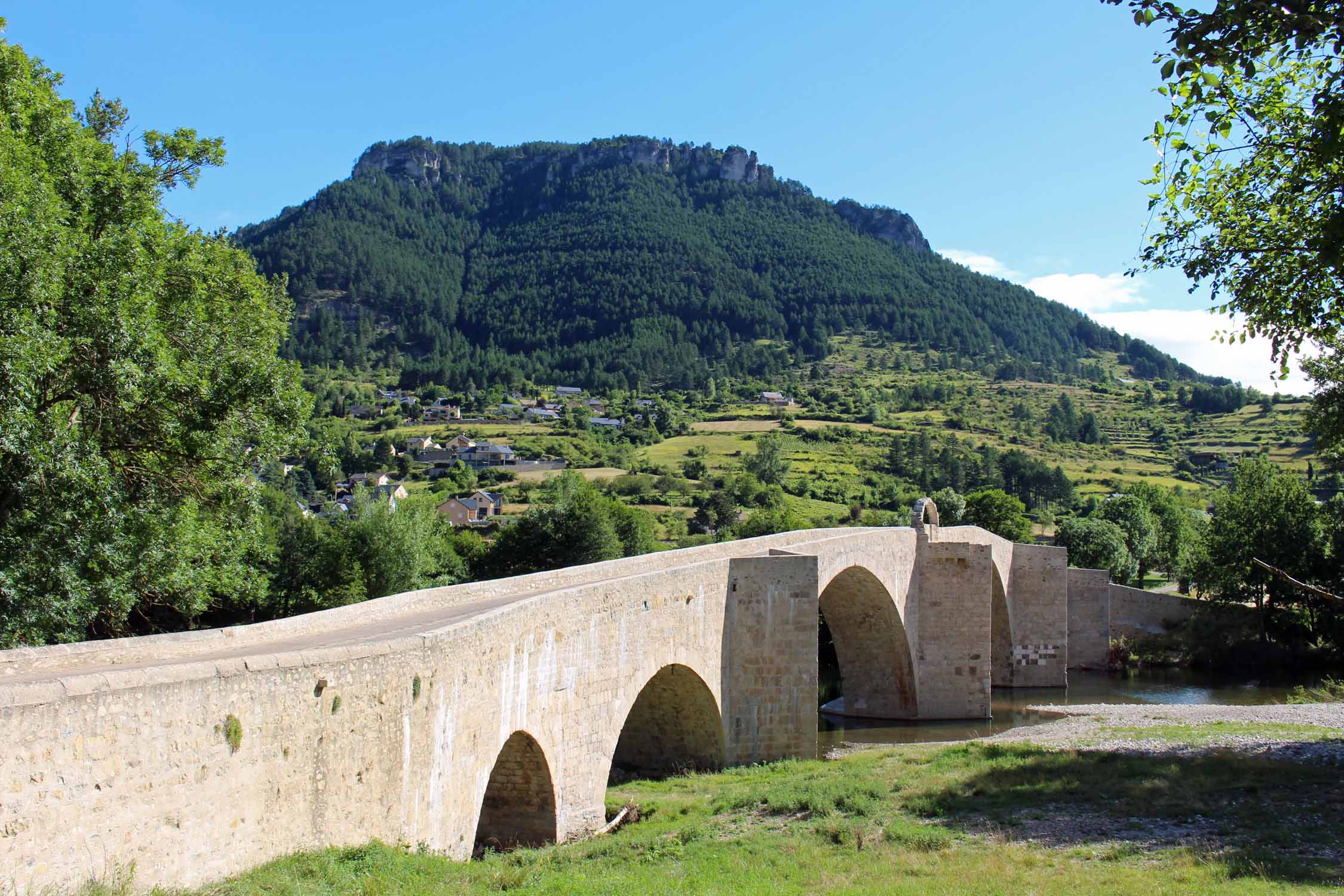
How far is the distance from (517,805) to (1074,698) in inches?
959

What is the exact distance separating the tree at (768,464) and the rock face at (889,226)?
89379 millimetres

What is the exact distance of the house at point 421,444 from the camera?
8294 centimetres

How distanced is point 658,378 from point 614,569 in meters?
105

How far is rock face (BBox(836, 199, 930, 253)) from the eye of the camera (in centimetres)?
15662

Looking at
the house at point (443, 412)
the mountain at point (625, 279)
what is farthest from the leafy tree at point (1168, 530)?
the mountain at point (625, 279)

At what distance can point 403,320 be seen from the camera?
132375 mm

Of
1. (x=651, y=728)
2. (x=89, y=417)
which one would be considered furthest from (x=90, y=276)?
(x=651, y=728)

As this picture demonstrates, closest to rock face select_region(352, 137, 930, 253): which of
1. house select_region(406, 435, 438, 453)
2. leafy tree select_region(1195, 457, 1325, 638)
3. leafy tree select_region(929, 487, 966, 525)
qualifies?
house select_region(406, 435, 438, 453)

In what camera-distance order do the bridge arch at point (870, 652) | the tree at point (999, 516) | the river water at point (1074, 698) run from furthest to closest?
the tree at point (999, 516)
the bridge arch at point (870, 652)
the river water at point (1074, 698)

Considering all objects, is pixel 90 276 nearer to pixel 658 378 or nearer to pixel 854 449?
pixel 854 449

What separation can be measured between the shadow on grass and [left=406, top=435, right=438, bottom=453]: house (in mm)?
71264

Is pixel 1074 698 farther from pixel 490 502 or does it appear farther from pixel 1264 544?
pixel 490 502

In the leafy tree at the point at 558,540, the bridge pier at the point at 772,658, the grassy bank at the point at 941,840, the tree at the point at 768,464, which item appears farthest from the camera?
the tree at the point at 768,464

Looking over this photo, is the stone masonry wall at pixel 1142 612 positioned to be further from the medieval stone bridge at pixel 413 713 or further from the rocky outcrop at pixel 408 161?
the rocky outcrop at pixel 408 161
